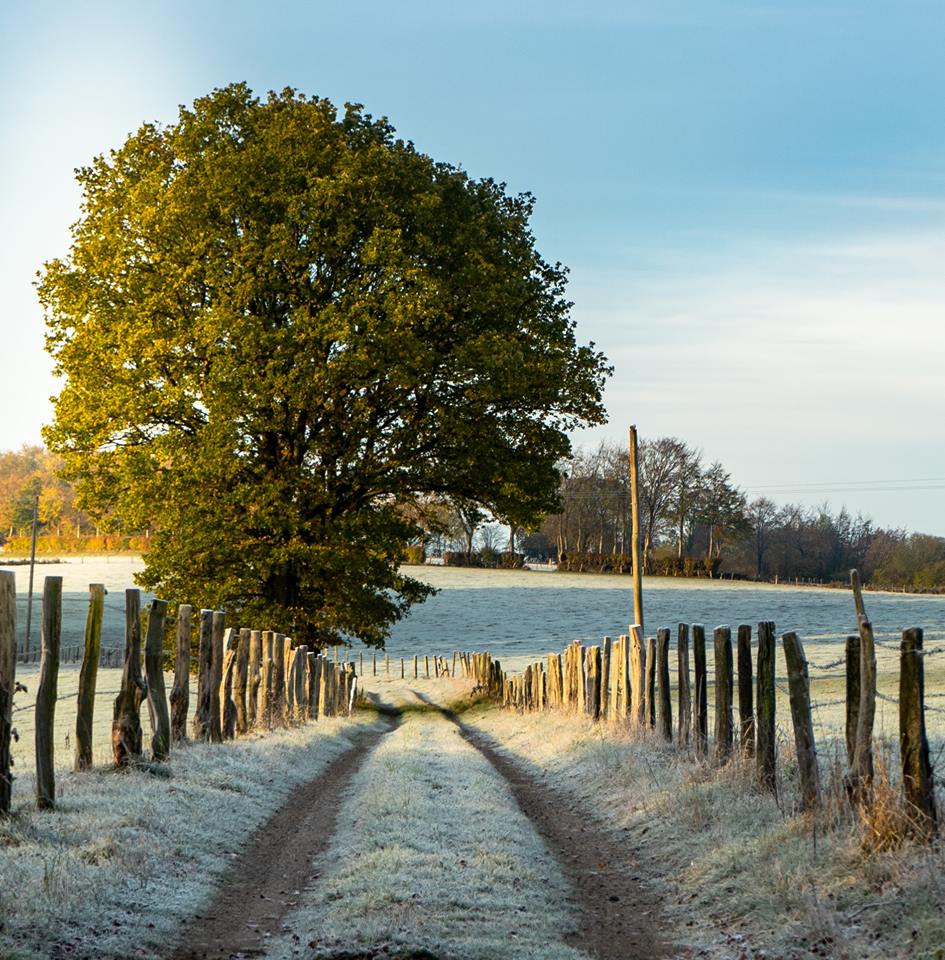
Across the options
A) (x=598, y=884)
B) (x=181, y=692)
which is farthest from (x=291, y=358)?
(x=598, y=884)

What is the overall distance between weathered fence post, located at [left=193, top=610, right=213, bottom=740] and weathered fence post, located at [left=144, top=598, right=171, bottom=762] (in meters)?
2.67

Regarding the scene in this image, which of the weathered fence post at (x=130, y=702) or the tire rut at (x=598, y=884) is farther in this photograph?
the weathered fence post at (x=130, y=702)

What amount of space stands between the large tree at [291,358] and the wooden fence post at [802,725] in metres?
15.5

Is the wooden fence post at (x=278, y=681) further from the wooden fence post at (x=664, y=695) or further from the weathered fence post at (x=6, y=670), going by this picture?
the weathered fence post at (x=6, y=670)

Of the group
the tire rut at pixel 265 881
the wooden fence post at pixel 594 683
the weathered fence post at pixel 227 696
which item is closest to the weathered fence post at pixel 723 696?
the tire rut at pixel 265 881

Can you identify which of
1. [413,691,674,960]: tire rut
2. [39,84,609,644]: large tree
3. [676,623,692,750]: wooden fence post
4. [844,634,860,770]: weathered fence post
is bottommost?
[413,691,674,960]: tire rut

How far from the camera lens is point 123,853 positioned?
850 cm

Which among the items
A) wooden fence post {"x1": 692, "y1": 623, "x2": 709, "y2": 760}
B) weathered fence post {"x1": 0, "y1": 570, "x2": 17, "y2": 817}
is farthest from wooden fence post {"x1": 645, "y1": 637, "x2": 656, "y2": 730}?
weathered fence post {"x1": 0, "y1": 570, "x2": 17, "y2": 817}

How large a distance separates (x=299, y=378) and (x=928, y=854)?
61.8ft

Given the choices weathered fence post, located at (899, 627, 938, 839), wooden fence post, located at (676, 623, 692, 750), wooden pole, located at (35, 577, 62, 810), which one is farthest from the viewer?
wooden fence post, located at (676, 623, 692, 750)

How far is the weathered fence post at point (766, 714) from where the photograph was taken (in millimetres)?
10594

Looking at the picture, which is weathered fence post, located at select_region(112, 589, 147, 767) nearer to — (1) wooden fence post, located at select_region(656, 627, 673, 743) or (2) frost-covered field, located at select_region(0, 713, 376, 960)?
(2) frost-covered field, located at select_region(0, 713, 376, 960)

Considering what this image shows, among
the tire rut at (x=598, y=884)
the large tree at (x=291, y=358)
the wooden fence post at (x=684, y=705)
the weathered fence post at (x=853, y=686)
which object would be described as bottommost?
the tire rut at (x=598, y=884)

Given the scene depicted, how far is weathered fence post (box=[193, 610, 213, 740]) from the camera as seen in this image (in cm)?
1633
